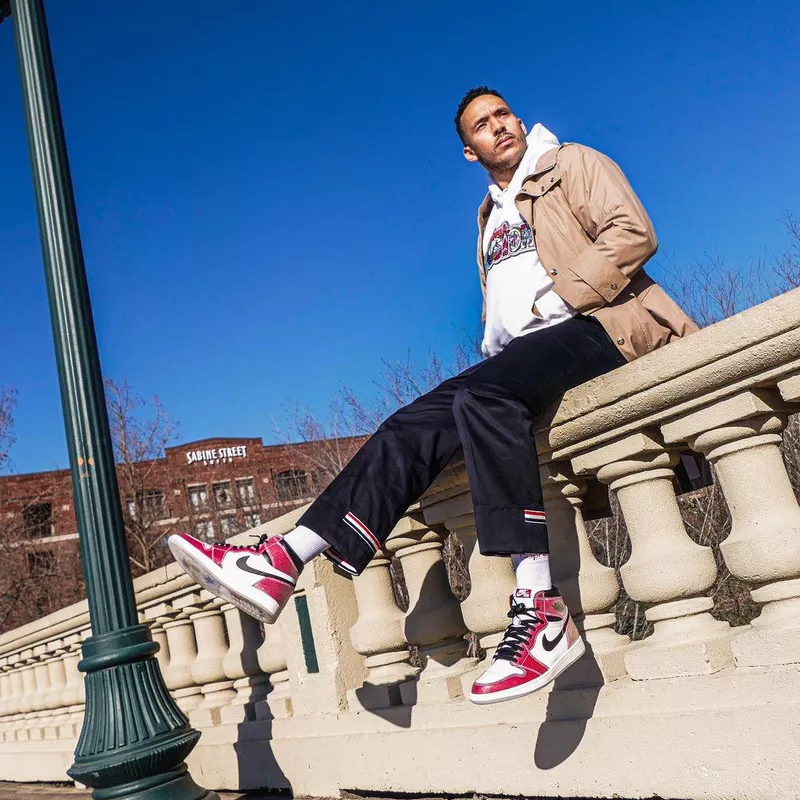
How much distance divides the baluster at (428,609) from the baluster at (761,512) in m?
1.26

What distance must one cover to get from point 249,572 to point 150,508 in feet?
81.2

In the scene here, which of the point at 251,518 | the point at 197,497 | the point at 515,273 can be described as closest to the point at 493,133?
the point at 515,273

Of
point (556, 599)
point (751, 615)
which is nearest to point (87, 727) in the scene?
point (556, 599)

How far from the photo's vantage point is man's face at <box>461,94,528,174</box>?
11.1ft

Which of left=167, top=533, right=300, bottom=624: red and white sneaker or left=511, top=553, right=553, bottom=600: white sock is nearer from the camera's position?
left=511, top=553, right=553, bottom=600: white sock

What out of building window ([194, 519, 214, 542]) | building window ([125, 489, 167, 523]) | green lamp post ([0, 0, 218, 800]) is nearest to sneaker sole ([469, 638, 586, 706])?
green lamp post ([0, 0, 218, 800])

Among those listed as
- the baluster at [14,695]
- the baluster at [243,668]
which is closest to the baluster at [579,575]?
the baluster at [243,668]

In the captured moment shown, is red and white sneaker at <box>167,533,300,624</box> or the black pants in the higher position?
the black pants

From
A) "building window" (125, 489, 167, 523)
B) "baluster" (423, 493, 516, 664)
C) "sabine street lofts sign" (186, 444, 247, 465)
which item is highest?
"sabine street lofts sign" (186, 444, 247, 465)

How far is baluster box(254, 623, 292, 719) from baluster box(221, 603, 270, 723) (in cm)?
7

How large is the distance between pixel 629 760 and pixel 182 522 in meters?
26.4

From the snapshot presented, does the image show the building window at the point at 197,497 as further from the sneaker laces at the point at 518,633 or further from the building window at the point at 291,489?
the sneaker laces at the point at 518,633

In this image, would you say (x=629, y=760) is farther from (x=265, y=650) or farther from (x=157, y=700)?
(x=265, y=650)

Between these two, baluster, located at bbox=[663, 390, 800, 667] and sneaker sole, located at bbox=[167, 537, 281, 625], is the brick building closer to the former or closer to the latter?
sneaker sole, located at bbox=[167, 537, 281, 625]
